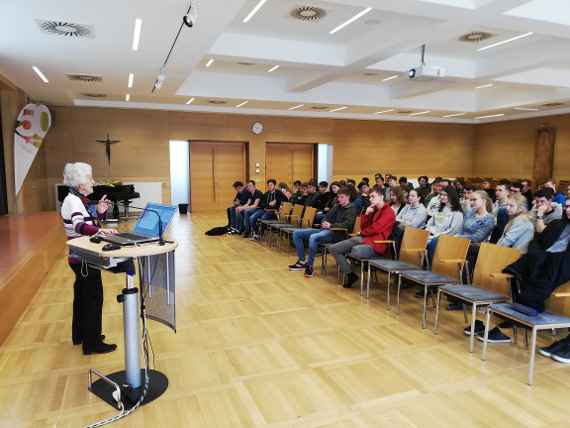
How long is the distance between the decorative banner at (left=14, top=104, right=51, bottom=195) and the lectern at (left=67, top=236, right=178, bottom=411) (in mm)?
7142

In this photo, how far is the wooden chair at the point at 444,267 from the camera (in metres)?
3.95

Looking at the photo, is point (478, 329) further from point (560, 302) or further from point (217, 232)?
point (217, 232)

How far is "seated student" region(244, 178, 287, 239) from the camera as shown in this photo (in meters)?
8.39

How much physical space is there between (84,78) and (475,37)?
23.7 ft

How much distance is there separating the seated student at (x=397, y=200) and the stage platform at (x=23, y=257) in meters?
4.75

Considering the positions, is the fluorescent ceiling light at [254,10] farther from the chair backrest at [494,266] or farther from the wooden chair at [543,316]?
the wooden chair at [543,316]

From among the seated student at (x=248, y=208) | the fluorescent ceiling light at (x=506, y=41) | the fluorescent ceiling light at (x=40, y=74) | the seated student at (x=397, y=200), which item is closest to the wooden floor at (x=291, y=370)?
the seated student at (x=397, y=200)

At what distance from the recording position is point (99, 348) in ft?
11.2

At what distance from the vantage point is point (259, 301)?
15.4 ft

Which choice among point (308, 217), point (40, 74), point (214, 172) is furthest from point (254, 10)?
point (214, 172)

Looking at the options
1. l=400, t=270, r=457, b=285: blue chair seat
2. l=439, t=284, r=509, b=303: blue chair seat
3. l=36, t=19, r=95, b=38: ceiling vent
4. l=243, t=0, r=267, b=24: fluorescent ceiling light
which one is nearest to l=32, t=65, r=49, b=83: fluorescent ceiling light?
l=36, t=19, r=95, b=38: ceiling vent

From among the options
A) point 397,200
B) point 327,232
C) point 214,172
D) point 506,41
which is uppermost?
point 506,41

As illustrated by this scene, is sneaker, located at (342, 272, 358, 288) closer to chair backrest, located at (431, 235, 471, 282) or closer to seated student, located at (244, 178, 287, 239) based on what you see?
chair backrest, located at (431, 235, 471, 282)

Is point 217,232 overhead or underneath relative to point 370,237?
underneath
